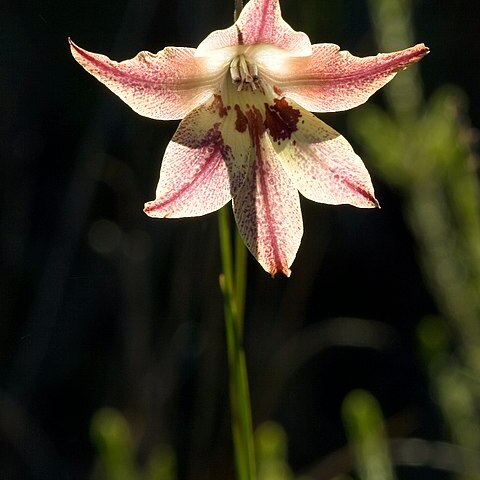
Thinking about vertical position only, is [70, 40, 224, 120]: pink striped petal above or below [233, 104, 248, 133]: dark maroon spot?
below

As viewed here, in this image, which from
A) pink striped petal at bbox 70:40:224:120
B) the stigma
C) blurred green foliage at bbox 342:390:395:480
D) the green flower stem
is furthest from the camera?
blurred green foliage at bbox 342:390:395:480

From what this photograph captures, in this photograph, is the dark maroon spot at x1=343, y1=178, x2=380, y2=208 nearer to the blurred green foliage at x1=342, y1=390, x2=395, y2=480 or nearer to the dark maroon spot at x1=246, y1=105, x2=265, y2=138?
the dark maroon spot at x1=246, y1=105, x2=265, y2=138

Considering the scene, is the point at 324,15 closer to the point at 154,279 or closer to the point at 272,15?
the point at 154,279

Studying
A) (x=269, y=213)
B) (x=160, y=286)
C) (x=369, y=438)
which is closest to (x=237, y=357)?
(x=269, y=213)

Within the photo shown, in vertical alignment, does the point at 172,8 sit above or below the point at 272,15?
above

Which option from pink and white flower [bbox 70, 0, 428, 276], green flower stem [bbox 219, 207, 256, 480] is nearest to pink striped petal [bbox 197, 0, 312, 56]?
pink and white flower [bbox 70, 0, 428, 276]

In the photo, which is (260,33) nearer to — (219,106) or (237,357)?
(219,106)

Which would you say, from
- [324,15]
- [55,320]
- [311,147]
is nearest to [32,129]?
[55,320]

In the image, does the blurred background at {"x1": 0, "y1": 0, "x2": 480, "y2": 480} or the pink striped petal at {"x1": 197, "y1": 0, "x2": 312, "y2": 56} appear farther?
the blurred background at {"x1": 0, "y1": 0, "x2": 480, "y2": 480}
